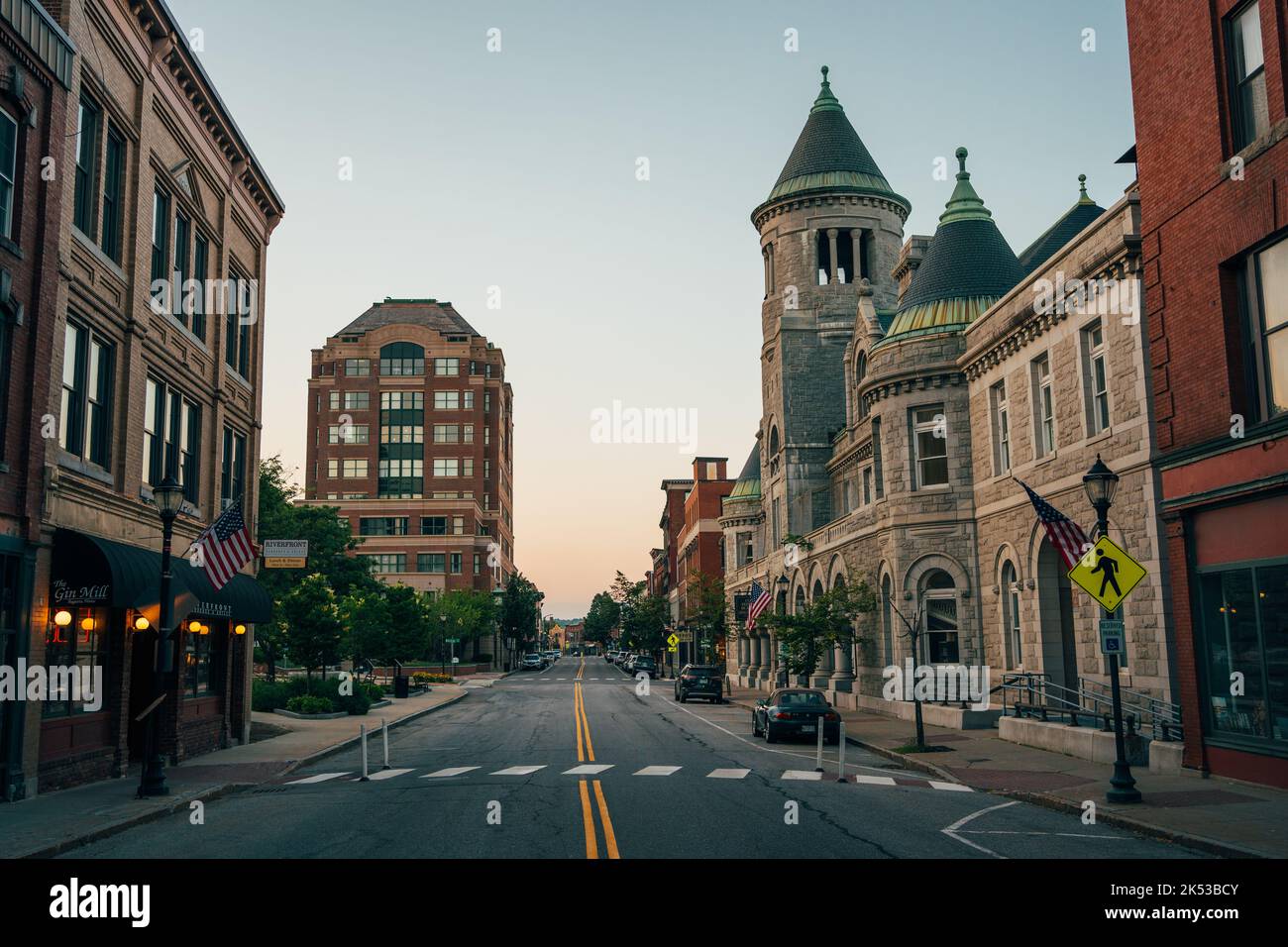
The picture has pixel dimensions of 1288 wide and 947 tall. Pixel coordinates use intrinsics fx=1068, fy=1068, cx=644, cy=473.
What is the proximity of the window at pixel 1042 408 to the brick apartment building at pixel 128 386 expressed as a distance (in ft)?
64.9

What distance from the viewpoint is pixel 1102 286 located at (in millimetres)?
22891

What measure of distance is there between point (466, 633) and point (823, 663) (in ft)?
161

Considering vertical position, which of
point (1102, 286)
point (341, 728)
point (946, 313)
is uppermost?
point (946, 313)

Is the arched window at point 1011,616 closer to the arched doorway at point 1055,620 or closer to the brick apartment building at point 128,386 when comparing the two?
the arched doorway at point 1055,620

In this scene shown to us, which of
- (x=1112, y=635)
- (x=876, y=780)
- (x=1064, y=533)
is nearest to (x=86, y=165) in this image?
(x=876, y=780)

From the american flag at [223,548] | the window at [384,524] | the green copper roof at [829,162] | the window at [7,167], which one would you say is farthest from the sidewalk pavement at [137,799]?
the window at [384,524]

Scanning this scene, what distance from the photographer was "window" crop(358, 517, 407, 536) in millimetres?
106625

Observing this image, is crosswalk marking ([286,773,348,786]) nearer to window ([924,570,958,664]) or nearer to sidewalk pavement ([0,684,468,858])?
sidewalk pavement ([0,684,468,858])

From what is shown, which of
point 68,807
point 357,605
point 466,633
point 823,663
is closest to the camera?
point 68,807

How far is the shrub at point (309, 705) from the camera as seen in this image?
35.6 metres
